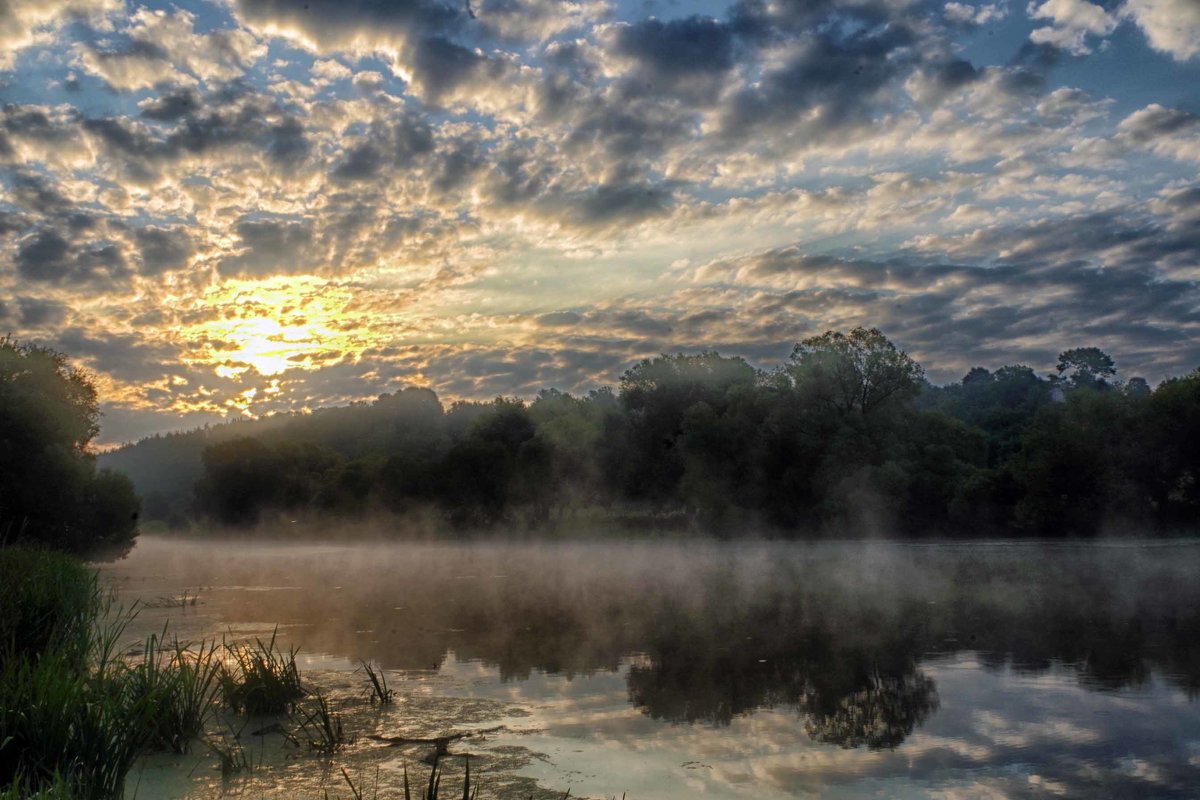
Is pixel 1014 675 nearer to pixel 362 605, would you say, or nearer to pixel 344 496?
pixel 362 605

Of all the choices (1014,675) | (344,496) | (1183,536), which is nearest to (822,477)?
(1183,536)

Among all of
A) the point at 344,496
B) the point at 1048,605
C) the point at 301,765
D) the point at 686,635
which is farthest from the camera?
the point at 344,496

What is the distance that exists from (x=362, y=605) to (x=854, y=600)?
16.0 meters

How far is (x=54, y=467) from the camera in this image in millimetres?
44656

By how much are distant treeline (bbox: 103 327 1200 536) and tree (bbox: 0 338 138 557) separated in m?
5.52

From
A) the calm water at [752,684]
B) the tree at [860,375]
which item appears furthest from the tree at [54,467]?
the tree at [860,375]

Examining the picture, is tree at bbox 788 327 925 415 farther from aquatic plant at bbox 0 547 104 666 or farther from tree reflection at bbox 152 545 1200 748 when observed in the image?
aquatic plant at bbox 0 547 104 666

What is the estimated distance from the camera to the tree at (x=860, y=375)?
69562mm

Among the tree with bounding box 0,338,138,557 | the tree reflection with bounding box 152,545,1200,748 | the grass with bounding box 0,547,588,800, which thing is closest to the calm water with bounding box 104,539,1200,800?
the tree reflection with bounding box 152,545,1200,748

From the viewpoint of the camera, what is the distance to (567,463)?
92.5 meters

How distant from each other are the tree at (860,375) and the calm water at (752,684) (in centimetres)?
3318

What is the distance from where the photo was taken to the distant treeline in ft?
211

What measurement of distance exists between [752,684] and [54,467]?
40648mm

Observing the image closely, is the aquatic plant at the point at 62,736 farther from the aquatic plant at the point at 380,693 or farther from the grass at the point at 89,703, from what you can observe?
the aquatic plant at the point at 380,693
